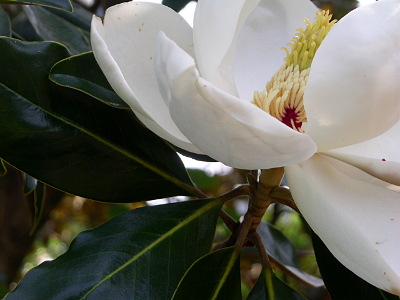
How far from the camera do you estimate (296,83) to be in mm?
933

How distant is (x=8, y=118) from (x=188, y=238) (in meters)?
0.31

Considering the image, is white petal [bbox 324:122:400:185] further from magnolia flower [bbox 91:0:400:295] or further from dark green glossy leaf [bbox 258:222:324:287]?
dark green glossy leaf [bbox 258:222:324:287]

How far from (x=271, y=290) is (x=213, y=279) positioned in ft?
0.32

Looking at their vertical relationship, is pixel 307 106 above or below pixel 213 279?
above

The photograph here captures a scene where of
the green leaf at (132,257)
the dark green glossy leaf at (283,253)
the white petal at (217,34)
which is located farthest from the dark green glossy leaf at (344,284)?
the dark green glossy leaf at (283,253)

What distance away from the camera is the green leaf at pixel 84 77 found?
0.88 metres

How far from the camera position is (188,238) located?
91 centimetres

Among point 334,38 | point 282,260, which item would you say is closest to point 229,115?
point 334,38

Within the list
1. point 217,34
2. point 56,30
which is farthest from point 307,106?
point 56,30

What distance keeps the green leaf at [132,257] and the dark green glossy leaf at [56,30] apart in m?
0.51

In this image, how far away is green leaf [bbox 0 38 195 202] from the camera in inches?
34.9

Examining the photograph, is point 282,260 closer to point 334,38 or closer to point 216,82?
point 216,82

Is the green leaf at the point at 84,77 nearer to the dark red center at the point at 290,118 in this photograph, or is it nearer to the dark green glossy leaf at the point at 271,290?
the dark red center at the point at 290,118

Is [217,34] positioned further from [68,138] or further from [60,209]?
[60,209]
